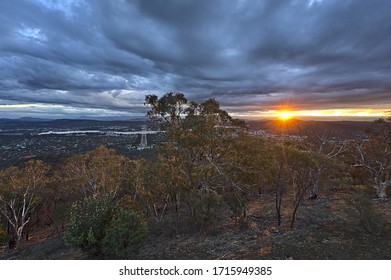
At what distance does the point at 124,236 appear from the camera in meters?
7.24

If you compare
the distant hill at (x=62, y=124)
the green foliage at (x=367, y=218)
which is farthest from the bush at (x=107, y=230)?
the distant hill at (x=62, y=124)

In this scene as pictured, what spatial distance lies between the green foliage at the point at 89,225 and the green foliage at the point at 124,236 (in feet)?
1.53

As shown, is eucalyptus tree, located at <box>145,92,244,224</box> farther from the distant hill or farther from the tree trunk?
the distant hill

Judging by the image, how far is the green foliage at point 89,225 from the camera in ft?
24.7

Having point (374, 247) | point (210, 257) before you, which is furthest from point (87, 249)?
point (374, 247)

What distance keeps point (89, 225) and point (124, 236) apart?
1369 millimetres

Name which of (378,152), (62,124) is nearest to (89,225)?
(378,152)

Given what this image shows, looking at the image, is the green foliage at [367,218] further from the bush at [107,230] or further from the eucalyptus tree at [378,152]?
the bush at [107,230]

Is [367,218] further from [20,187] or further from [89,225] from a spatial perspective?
[20,187]

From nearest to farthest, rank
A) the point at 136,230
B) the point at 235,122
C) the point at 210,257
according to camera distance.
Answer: the point at 136,230 → the point at 210,257 → the point at 235,122

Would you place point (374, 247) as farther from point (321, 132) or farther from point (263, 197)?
point (321, 132)

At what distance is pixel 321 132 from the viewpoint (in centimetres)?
1688

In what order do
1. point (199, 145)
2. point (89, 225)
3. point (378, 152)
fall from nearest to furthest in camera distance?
point (89, 225) → point (199, 145) → point (378, 152)

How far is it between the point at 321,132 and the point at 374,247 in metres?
10.5
